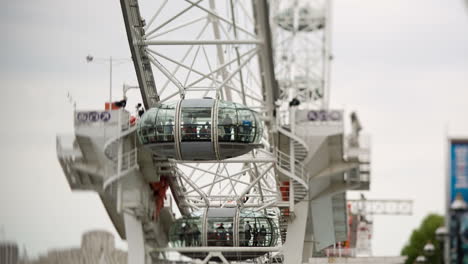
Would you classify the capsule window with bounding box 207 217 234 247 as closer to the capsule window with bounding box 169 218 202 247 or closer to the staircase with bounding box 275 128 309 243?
the capsule window with bounding box 169 218 202 247

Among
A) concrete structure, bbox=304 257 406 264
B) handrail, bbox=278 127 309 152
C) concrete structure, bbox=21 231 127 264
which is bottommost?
concrete structure, bbox=304 257 406 264

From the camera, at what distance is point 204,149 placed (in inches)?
2968

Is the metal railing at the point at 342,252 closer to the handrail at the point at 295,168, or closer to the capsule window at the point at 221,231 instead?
the capsule window at the point at 221,231

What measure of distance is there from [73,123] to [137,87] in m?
4.69

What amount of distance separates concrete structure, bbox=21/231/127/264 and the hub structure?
3.61 feet

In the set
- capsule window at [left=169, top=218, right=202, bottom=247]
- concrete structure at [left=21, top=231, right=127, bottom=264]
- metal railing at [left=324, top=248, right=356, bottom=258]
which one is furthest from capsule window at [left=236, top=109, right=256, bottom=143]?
metal railing at [left=324, top=248, right=356, bottom=258]

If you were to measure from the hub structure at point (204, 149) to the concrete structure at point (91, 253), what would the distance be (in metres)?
1.10

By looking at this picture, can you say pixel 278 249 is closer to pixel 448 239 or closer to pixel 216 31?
pixel 216 31

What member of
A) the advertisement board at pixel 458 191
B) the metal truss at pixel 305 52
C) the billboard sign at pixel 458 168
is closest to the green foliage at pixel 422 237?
the metal truss at pixel 305 52

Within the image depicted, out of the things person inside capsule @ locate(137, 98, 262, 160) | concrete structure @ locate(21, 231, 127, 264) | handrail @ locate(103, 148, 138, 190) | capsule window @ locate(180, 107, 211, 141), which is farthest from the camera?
capsule window @ locate(180, 107, 211, 141)

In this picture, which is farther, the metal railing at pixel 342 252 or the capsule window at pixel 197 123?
the metal railing at pixel 342 252

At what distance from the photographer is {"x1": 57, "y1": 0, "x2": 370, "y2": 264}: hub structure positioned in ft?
245

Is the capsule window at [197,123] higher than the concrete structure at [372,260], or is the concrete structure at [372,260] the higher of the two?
the capsule window at [197,123]

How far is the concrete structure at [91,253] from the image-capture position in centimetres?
6844
